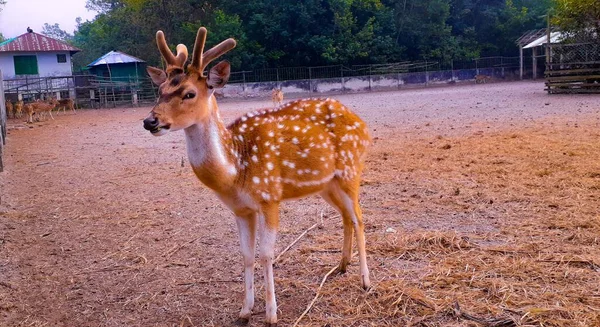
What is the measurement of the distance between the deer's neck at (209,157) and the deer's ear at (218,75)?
0.22m

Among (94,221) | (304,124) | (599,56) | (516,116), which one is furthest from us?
(599,56)

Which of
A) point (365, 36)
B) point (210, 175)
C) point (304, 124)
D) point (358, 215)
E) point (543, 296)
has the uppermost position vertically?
point (365, 36)

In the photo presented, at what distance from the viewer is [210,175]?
11.4 feet

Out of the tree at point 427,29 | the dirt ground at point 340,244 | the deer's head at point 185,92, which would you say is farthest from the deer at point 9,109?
the tree at point 427,29

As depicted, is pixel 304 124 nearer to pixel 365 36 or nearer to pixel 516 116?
pixel 516 116

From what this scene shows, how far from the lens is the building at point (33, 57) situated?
36125 mm

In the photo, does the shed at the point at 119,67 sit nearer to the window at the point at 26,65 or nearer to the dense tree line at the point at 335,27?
the dense tree line at the point at 335,27

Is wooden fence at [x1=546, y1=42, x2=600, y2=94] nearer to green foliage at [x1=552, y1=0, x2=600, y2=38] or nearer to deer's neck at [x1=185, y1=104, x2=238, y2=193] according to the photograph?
green foliage at [x1=552, y1=0, x2=600, y2=38]

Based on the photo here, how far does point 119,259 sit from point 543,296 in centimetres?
347

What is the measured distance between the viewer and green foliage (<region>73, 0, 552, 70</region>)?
34.4 metres

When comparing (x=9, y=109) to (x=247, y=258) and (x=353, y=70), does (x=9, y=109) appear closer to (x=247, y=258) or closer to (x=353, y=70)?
(x=353, y=70)

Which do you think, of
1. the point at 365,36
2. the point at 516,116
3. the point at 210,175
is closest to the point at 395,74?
the point at 365,36

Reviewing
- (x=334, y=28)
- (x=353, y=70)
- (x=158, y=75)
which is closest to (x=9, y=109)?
(x=334, y=28)

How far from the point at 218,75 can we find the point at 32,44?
126 feet
